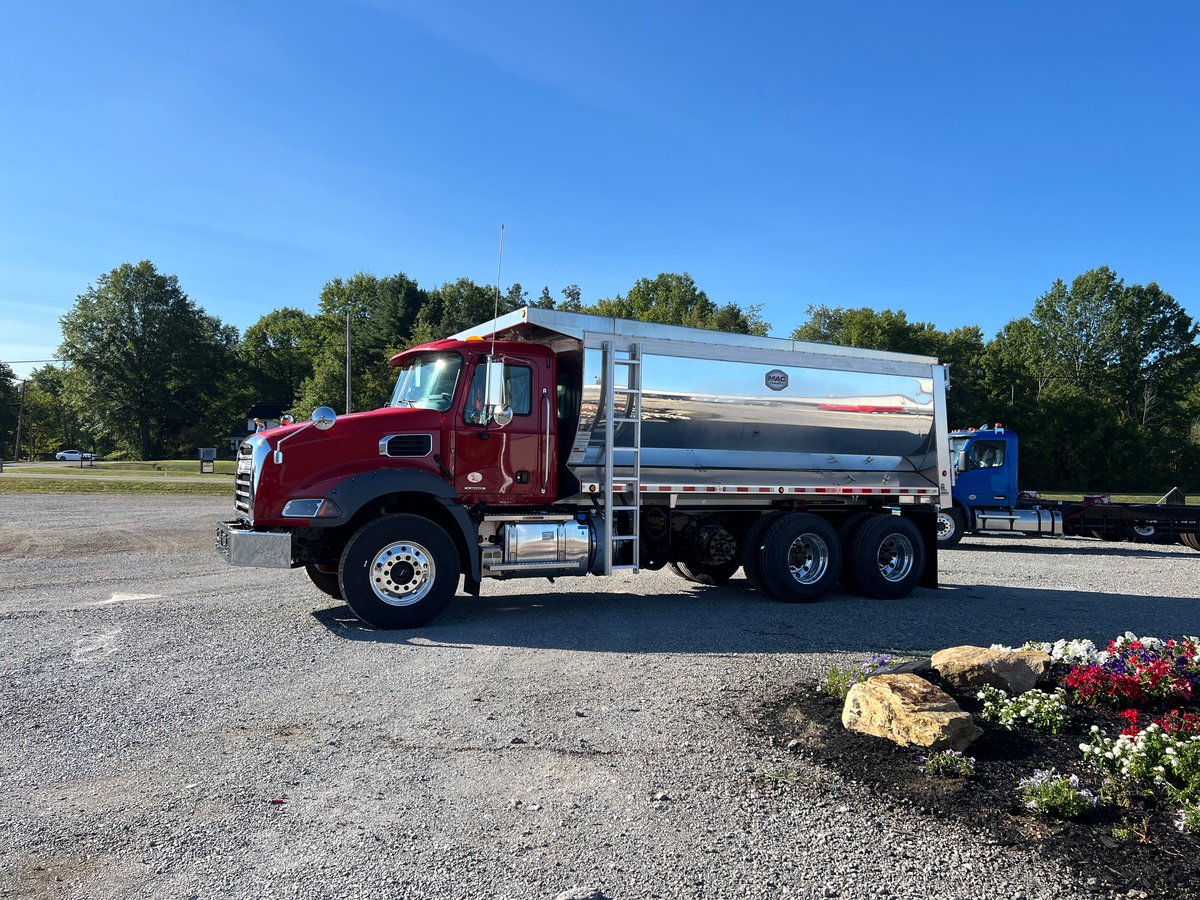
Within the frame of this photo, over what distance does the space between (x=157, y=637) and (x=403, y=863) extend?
5.07 metres

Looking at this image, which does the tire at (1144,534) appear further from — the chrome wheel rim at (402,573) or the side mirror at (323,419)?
the side mirror at (323,419)

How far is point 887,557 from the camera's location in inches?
401

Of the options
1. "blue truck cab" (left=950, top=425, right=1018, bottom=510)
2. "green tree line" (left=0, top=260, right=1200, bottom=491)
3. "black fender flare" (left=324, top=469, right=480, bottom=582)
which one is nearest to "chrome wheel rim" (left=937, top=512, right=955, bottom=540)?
"blue truck cab" (left=950, top=425, right=1018, bottom=510)

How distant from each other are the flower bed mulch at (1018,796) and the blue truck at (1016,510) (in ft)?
44.6

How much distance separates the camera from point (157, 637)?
23.5 ft

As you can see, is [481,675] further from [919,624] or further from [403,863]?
[919,624]

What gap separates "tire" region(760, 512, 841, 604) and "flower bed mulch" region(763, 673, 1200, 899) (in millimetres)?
4241

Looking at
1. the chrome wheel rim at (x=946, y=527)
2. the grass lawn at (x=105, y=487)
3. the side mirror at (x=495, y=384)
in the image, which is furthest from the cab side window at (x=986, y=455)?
the grass lawn at (x=105, y=487)

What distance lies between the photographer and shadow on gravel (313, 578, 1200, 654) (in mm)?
7312

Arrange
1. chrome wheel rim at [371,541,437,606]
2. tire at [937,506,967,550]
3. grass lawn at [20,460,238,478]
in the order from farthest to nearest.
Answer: grass lawn at [20,460,238,478] < tire at [937,506,967,550] < chrome wheel rim at [371,541,437,606]

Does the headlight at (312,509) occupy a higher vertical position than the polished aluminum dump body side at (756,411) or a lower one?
lower

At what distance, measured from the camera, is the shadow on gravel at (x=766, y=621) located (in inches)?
288

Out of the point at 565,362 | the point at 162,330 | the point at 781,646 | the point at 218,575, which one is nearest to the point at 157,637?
the point at 218,575

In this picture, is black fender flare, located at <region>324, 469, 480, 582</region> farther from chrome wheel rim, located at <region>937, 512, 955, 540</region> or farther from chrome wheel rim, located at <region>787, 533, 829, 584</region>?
chrome wheel rim, located at <region>937, 512, 955, 540</region>
